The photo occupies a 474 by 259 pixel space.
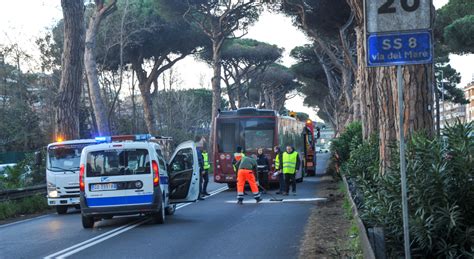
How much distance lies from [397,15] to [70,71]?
18.8 meters

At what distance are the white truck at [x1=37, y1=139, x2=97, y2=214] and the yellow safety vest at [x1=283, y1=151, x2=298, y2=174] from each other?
616 cm

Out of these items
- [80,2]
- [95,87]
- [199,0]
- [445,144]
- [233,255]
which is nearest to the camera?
[445,144]

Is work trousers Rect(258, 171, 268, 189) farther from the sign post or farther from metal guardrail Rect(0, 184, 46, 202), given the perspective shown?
the sign post

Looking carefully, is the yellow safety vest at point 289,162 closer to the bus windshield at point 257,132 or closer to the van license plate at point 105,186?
the bus windshield at point 257,132

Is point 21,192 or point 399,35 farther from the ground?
point 399,35

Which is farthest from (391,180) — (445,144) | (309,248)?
(309,248)

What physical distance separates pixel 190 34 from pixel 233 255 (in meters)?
32.6

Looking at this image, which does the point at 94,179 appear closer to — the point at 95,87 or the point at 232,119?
the point at 232,119

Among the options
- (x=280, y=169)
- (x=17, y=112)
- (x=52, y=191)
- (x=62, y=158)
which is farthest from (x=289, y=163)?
(x=17, y=112)

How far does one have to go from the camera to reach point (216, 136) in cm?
2514

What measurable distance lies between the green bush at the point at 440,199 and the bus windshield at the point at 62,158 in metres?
12.6

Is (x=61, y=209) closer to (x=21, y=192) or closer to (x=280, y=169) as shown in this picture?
(x=21, y=192)

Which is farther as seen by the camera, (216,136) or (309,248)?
(216,136)

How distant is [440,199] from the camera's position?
7.39m
